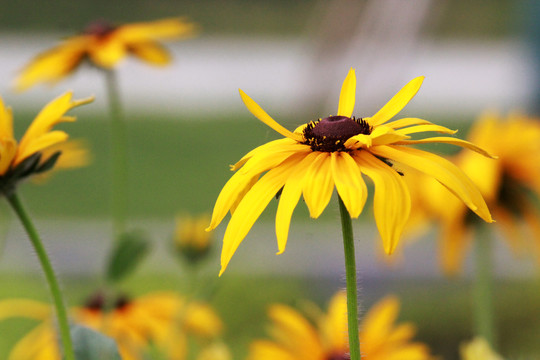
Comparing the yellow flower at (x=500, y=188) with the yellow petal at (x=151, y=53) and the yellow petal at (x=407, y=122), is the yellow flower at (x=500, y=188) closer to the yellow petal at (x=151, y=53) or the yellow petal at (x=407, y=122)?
the yellow petal at (x=151, y=53)

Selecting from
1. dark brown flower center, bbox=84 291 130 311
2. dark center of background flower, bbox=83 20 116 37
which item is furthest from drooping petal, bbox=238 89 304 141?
dark center of background flower, bbox=83 20 116 37

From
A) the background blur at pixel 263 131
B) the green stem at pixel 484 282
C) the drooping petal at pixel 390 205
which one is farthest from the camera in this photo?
the background blur at pixel 263 131

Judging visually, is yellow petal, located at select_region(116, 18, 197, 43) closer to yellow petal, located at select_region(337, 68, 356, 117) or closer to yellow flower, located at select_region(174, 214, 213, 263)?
yellow flower, located at select_region(174, 214, 213, 263)

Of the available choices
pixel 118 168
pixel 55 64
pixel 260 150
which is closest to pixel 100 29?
pixel 55 64

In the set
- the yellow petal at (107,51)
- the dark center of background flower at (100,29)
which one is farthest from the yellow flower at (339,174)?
the dark center of background flower at (100,29)

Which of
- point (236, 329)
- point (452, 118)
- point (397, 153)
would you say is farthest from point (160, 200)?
point (397, 153)

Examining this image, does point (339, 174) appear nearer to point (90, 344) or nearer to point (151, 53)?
point (90, 344)

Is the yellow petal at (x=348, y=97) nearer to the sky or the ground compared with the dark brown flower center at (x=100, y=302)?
nearer to the sky
